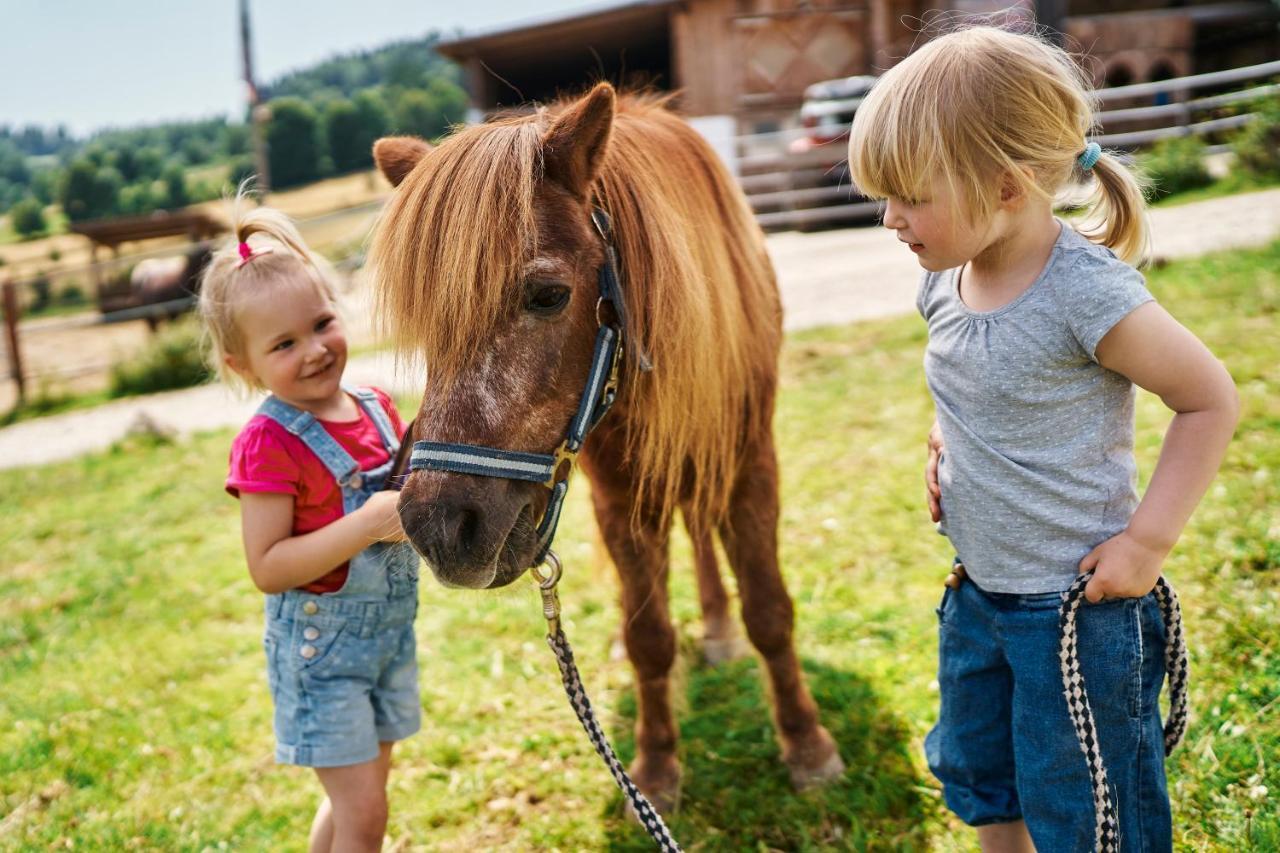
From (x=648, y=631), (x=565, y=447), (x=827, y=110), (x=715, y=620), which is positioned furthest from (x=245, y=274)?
(x=827, y=110)

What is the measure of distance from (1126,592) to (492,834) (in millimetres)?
2002

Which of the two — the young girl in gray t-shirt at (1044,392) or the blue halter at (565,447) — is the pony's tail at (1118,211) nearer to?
the young girl in gray t-shirt at (1044,392)

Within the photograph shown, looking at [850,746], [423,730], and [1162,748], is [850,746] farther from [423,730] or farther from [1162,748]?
[423,730]

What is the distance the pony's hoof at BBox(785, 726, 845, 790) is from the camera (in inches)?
100.0

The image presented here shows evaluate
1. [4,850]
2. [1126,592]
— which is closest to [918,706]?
[1126,592]

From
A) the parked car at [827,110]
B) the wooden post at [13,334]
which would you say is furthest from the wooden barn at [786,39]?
the wooden post at [13,334]

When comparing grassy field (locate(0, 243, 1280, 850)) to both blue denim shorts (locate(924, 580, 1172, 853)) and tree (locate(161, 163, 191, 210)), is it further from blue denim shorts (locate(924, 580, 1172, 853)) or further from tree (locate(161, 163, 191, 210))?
tree (locate(161, 163, 191, 210))

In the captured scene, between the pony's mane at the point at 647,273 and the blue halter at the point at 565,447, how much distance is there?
0.22ft

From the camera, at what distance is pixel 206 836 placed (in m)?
2.70

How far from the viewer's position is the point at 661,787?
259 centimetres

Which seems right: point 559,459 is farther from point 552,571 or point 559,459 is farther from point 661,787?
Result: point 661,787

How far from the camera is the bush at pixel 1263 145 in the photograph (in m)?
9.09

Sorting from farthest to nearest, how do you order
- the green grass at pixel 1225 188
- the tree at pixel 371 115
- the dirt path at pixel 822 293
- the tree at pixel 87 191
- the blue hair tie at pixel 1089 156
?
the tree at pixel 371 115 < the tree at pixel 87 191 < the green grass at pixel 1225 188 < the dirt path at pixel 822 293 < the blue hair tie at pixel 1089 156

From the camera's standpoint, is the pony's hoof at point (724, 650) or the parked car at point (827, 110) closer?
the pony's hoof at point (724, 650)
